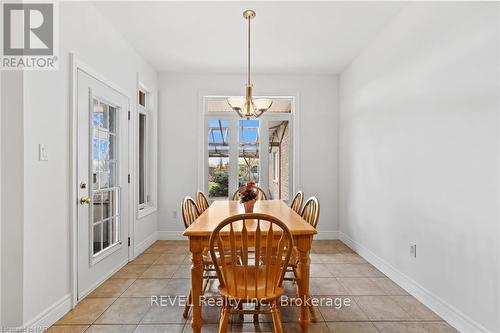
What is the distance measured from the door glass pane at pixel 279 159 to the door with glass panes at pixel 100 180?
7.46ft

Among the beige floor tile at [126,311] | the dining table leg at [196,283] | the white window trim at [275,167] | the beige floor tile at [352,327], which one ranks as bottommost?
the beige floor tile at [352,327]

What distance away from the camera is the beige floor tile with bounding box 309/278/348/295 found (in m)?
2.67

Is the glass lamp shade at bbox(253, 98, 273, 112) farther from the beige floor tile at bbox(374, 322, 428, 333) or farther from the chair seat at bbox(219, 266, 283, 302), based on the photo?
the beige floor tile at bbox(374, 322, 428, 333)

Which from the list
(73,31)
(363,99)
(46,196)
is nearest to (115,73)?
(73,31)

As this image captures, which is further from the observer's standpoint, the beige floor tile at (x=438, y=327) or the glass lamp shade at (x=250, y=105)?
the glass lamp shade at (x=250, y=105)

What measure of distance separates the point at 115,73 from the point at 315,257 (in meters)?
3.19

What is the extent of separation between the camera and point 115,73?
3154 millimetres

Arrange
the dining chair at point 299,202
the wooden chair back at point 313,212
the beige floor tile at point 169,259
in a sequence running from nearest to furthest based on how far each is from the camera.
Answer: the wooden chair back at point 313,212 → the dining chair at point 299,202 → the beige floor tile at point 169,259

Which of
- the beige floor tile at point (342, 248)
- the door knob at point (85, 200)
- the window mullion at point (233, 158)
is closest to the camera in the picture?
the door knob at point (85, 200)

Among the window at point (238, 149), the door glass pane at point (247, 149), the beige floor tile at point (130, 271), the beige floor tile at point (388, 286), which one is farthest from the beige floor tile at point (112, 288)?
the beige floor tile at point (388, 286)

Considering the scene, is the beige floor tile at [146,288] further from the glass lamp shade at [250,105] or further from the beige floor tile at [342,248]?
the beige floor tile at [342,248]

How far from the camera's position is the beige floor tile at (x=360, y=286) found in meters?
2.67

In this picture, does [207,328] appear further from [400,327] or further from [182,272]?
[400,327]

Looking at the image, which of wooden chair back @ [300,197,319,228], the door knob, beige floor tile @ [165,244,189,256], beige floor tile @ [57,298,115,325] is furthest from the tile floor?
the door knob
